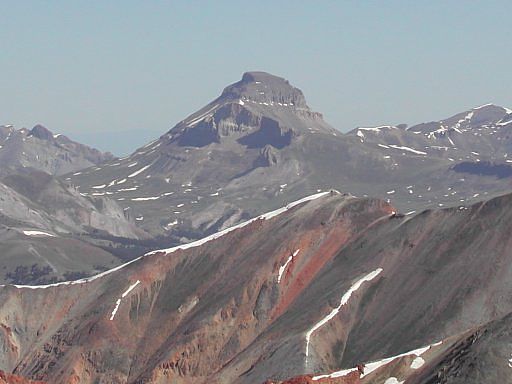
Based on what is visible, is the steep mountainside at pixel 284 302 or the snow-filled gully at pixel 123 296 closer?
the steep mountainside at pixel 284 302

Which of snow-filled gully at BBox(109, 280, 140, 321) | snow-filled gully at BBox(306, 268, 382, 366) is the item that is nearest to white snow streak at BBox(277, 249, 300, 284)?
snow-filled gully at BBox(306, 268, 382, 366)

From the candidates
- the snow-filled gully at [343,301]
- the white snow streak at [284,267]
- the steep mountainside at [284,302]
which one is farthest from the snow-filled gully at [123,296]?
the snow-filled gully at [343,301]

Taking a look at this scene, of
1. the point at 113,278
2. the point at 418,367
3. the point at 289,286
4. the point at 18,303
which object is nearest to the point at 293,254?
the point at 289,286

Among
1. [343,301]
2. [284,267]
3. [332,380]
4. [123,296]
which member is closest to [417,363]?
[332,380]

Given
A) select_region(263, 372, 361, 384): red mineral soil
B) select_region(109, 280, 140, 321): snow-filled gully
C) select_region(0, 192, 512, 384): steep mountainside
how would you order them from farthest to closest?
select_region(109, 280, 140, 321): snow-filled gully, select_region(0, 192, 512, 384): steep mountainside, select_region(263, 372, 361, 384): red mineral soil

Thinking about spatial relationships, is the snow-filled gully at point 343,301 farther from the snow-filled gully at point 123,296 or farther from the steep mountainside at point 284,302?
the snow-filled gully at point 123,296

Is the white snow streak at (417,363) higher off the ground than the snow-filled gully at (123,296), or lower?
lower

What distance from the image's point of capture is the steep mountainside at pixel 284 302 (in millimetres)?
138000

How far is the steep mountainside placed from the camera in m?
138

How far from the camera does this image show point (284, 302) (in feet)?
534

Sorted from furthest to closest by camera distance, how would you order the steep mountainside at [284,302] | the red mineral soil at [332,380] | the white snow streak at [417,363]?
Answer: the steep mountainside at [284,302]
the red mineral soil at [332,380]
the white snow streak at [417,363]

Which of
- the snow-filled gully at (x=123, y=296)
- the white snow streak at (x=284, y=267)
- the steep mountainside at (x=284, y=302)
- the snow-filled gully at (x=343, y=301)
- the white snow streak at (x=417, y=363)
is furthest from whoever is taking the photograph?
the snow-filled gully at (x=123, y=296)

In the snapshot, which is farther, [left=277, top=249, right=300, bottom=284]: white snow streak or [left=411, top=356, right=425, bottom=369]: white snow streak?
[left=277, top=249, right=300, bottom=284]: white snow streak

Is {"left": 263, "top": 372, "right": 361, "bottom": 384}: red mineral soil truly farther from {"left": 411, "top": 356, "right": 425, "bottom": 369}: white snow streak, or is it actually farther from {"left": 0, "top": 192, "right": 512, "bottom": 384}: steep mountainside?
{"left": 411, "top": 356, "right": 425, "bottom": 369}: white snow streak
